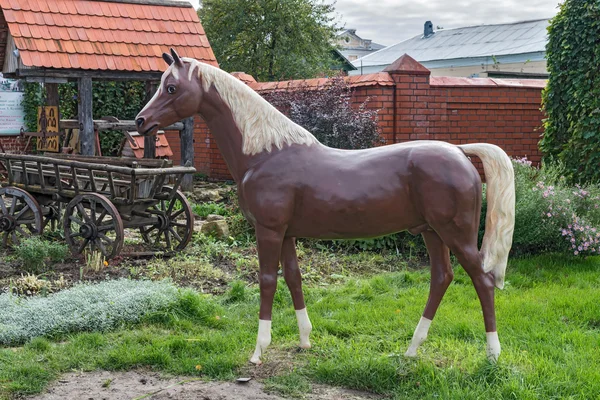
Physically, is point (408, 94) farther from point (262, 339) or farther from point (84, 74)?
point (262, 339)

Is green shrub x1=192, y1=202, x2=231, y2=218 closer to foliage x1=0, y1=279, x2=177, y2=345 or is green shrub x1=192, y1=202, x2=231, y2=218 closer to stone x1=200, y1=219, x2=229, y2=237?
stone x1=200, y1=219, x2=229, y2=237

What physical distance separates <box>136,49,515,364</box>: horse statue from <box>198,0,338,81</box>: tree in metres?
15.5

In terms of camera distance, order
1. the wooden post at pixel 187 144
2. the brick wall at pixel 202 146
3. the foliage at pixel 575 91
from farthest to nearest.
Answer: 1. the brick wall at pixel 202 146
2. the wooden post at pixel 187 144
3. the foliage at pixel 575 91

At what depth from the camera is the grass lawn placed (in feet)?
12.7

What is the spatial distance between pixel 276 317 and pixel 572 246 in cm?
338

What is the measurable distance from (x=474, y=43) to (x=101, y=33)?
21278mm

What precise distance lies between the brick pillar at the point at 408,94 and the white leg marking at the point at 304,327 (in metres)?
5.06

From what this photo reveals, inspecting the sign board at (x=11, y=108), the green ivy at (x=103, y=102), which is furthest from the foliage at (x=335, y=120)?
the sign board at (x=11, y=108)

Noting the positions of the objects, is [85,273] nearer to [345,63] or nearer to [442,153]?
[442,153]

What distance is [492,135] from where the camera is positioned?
10031 millimetres

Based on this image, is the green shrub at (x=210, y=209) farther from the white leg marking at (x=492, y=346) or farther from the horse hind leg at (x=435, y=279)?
the white leg marking at (x=492, y=346)

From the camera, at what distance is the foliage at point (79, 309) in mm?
4910

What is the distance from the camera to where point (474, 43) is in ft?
92.8

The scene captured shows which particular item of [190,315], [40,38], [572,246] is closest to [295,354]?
[190,315]
